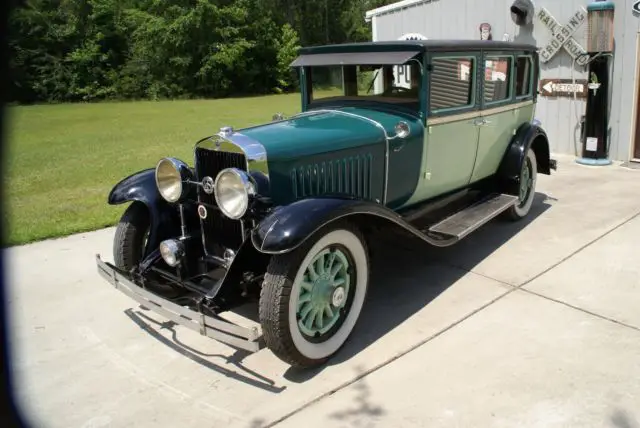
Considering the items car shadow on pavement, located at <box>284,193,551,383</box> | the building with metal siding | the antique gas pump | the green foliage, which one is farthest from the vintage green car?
the green foliage

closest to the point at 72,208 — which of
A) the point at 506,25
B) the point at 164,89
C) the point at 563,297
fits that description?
the point at 563,297

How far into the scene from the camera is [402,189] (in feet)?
14.1

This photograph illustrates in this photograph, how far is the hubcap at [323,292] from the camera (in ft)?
10.4

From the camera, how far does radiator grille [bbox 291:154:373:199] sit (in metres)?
3.53

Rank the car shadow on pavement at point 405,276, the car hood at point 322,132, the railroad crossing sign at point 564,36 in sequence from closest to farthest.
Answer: the car hood at point 322,132
the car shadow on pavement at point 405,276
the railroad crossing sign at point 564,36

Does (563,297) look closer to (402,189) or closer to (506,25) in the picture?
(402,189)

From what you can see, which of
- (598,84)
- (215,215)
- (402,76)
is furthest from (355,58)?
(598,84)

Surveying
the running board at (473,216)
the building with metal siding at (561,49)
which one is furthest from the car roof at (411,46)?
the building with metal siding at (561,49)

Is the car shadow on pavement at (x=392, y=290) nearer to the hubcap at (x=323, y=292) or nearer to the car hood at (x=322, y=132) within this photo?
the hubcap at (x=323, y=292)

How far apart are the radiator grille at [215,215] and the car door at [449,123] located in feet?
5.45

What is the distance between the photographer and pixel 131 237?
399cm

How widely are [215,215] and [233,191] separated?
18.2 inches

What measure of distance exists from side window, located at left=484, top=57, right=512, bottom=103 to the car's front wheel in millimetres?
2450

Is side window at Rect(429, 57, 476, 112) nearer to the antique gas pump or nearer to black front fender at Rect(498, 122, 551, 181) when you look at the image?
black front fender at Rect(498, 122, 551, 181)
